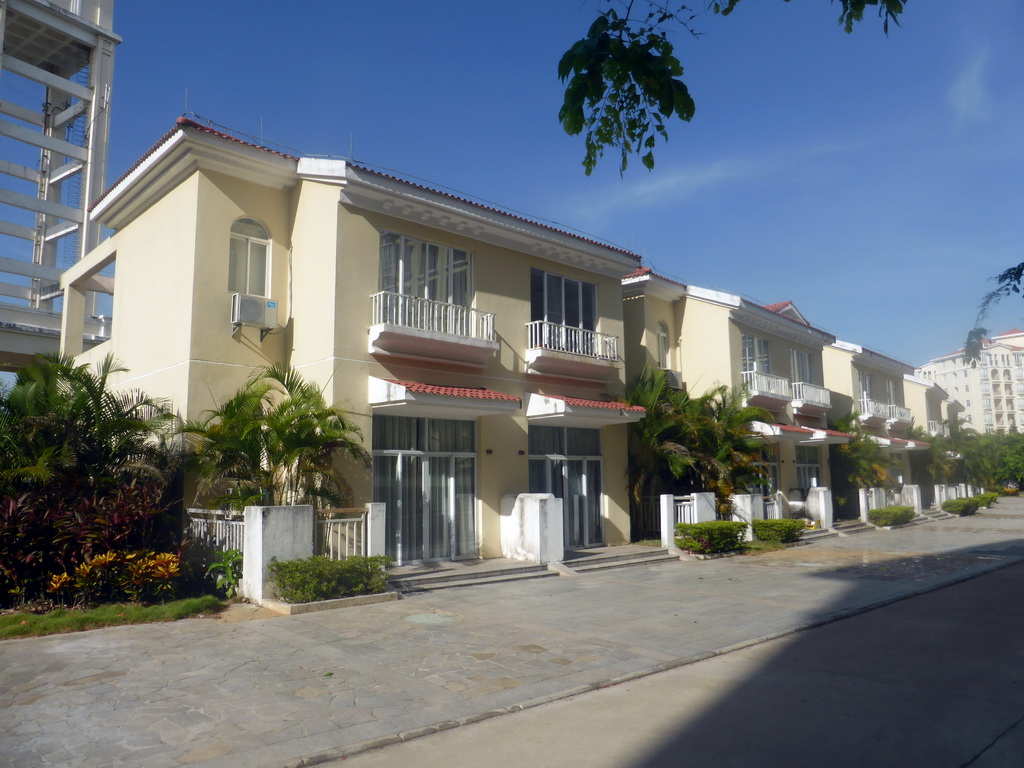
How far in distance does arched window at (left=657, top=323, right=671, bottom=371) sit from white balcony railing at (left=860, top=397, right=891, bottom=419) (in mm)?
13704

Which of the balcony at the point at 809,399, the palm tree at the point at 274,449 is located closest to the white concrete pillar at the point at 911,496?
the balcony at the point at 809,399

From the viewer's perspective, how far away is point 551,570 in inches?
579

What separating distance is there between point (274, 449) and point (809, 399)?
2042cm

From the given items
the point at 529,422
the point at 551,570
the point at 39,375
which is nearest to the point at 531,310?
the point at 529,422

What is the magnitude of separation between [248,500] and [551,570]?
232 inches

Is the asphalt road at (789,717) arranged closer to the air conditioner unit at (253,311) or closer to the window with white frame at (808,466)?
the air conditioner unit at (253,311)

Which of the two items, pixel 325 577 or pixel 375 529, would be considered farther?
pixel 375 529

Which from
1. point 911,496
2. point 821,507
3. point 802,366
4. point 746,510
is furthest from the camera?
point 911,496

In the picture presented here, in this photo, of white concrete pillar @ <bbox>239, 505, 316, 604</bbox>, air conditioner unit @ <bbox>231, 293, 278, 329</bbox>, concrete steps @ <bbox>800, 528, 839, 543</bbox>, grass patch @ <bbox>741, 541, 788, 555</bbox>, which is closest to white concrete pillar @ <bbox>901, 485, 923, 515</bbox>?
concrete steps @ <bbox>800, 528, 839, 543</bbox>

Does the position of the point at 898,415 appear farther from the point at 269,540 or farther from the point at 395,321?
the point at 269,540

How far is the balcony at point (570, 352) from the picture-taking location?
657 inches

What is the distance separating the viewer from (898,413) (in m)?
35.4

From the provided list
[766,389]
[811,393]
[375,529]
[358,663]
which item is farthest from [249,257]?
[811,393]

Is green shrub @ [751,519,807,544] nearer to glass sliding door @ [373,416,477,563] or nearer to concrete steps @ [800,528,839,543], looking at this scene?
concrete steps @ [800,528,839,543]
